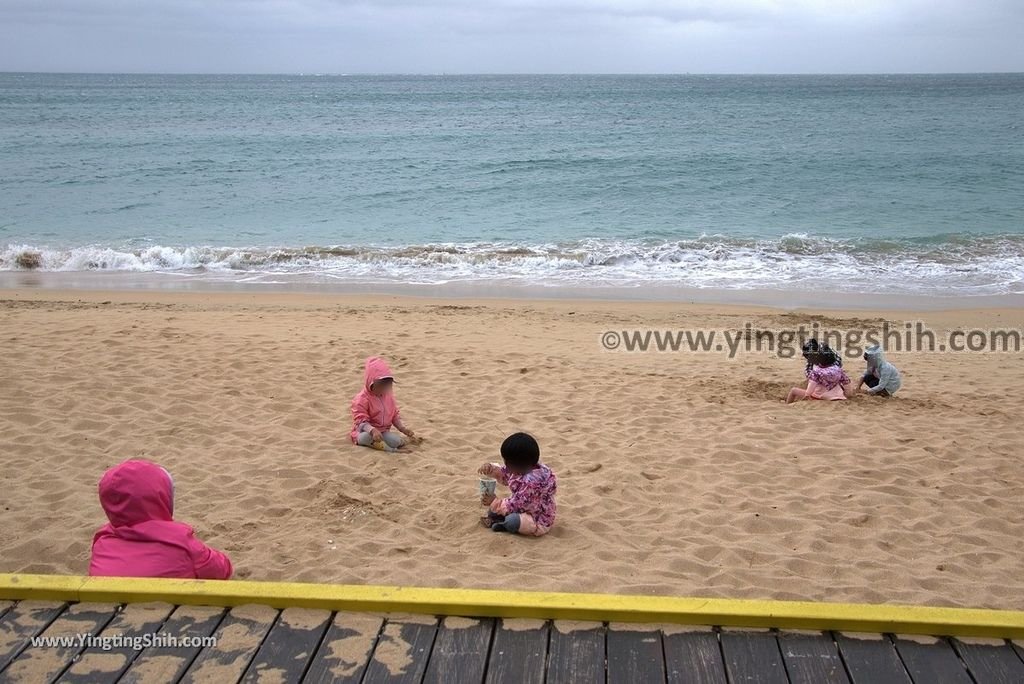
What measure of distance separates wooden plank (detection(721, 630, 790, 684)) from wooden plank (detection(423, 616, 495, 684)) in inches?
33.0

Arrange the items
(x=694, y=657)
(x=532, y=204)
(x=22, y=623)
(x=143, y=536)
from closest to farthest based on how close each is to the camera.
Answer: (x=694, y=657)
(x=22, y=623)
(x=143, y=536)
(x=532, y=204)

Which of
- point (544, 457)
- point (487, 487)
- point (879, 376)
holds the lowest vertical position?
point (544, 457)

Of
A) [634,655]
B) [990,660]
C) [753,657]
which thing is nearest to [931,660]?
[990,660]

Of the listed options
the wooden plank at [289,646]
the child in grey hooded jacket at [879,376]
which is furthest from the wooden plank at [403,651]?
the child in grey hooded jacket at [879,376]

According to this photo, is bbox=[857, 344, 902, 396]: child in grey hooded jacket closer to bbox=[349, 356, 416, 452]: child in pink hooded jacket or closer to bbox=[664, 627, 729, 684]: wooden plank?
bbox=[349, 356, 416, 452]: child in pink hooded jacket

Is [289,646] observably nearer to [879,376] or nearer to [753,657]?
[753,657]

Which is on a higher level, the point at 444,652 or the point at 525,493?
the point at 444,652

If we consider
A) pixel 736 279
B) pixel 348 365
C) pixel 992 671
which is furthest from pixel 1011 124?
pixel 992 671

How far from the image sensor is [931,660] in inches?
114

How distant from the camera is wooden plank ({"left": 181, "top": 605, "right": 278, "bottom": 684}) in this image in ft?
9.30

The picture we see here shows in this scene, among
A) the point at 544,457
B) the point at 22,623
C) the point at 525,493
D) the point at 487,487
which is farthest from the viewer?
the point at 544,457

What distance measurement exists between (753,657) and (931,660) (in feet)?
2.01

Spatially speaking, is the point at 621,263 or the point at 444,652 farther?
the point at 621,263

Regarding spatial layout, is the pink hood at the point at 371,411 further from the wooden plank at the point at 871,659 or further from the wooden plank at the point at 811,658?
the wooden plank at the point at 871,659
